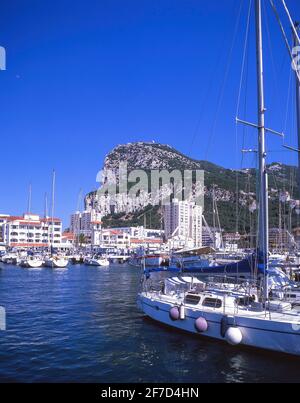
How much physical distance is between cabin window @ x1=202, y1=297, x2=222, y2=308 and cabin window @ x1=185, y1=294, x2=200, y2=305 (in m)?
0.54

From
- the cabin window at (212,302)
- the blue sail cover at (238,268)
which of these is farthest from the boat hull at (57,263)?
the cabin window at (212,302)

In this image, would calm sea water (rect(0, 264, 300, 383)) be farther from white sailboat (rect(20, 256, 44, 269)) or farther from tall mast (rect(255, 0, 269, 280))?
white sailboat (rect(20, 256, 44, 269))

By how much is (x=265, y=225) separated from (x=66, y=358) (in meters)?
11.8

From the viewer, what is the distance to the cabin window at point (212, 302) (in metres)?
21.3

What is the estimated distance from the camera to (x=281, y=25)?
70.2 feet

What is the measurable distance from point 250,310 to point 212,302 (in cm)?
Result: 242

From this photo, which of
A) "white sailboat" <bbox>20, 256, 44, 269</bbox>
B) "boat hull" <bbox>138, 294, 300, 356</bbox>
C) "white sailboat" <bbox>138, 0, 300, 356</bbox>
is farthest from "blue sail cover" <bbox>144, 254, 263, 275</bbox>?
"white sailboat" <bbox>20, 256, 44, 269</bbox>

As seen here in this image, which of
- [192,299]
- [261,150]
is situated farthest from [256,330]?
[261,150]

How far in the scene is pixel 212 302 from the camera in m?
21.8

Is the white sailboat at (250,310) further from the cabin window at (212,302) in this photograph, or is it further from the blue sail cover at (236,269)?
the blue sail cover at (236,269)

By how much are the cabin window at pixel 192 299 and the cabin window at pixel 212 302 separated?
538 mm

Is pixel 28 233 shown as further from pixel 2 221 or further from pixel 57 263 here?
pixel 57 263
